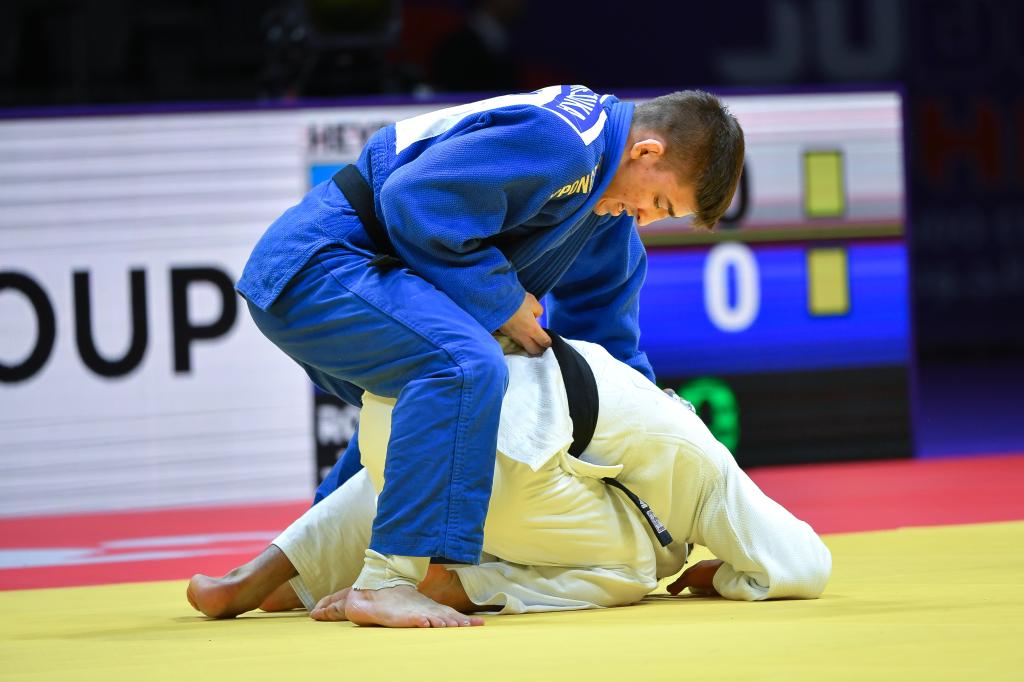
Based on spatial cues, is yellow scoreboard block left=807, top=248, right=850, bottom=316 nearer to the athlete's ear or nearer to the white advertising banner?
the white advertising banner

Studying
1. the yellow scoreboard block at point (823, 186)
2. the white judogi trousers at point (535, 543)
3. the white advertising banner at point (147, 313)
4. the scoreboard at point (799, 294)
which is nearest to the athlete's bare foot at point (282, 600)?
the white judogi trousers at point (535, 543)

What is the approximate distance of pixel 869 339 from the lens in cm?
488

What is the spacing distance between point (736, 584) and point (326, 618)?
2.17ft

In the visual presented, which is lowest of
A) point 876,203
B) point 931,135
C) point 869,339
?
point 869,339

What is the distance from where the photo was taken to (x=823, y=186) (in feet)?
16.0

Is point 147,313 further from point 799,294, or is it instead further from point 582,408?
point 582,408

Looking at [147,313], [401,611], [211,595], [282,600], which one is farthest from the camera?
[147,313]

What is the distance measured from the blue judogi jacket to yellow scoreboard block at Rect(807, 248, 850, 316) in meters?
2.27

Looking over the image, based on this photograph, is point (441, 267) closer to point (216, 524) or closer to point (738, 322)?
point (216, 524)

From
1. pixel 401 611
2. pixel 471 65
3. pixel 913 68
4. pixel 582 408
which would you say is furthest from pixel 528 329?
pixel 913 68

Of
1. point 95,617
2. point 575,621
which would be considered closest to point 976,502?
point 575,621

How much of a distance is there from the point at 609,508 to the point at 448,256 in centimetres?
48

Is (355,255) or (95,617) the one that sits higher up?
(355,255)

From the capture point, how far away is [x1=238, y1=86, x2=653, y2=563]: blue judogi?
2270mm
